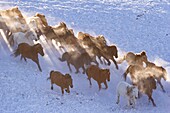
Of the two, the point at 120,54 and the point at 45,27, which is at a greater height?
the point at 45,27

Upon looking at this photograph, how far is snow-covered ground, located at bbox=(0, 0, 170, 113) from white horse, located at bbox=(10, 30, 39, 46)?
0.43m

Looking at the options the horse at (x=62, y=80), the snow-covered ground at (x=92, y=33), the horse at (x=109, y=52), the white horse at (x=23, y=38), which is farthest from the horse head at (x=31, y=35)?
the horse at (x=62, y=80)

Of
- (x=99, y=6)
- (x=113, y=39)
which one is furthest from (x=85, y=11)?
(x=113, y=39)

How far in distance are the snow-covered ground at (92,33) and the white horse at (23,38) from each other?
1.40 feet

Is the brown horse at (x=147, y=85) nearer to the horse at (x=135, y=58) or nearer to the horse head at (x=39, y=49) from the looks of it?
the horse at (x=135, y=58)

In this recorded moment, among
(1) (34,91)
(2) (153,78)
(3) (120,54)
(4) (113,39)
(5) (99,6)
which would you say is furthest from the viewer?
(5) (99,6)

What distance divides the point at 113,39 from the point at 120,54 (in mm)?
1530

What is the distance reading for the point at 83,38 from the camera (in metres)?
16.0

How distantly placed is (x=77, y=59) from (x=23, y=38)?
217 cm

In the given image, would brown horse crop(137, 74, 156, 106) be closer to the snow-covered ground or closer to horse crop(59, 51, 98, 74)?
the snow-covered ground

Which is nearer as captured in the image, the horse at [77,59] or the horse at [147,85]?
the horse at [147,85]

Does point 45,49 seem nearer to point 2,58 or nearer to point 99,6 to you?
point 2,58

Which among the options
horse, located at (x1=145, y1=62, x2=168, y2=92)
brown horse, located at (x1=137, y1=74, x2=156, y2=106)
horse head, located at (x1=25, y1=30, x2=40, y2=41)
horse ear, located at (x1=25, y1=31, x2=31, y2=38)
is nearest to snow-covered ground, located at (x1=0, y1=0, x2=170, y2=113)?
horse, located at (x1=145, y1=62, x2=168, y2=92)

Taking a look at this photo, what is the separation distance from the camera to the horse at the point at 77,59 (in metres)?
14.8
